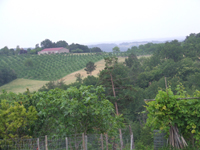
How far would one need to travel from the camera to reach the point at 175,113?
5488 mm

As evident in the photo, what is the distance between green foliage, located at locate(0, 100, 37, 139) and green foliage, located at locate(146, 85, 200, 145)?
4073mm

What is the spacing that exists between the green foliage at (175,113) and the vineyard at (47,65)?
157 ft

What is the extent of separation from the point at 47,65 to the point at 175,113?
59.1 metres

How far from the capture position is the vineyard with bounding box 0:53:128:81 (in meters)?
56.5

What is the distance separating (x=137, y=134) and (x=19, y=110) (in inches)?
724

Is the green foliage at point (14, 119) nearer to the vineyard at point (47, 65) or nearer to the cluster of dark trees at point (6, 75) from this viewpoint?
the vineyard at point (47, 65)

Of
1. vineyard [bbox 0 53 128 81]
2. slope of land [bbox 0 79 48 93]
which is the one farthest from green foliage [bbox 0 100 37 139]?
vineyard [bbox 0 53 128 81]

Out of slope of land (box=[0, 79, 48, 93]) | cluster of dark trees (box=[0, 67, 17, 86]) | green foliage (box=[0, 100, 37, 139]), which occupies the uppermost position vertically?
green foliage (box=[0, 100, 37, 139])

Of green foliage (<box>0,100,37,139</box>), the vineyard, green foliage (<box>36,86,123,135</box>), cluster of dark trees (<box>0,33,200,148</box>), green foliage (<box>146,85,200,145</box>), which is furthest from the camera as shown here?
the vineyard

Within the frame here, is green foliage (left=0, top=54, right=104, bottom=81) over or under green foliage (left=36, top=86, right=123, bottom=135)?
under

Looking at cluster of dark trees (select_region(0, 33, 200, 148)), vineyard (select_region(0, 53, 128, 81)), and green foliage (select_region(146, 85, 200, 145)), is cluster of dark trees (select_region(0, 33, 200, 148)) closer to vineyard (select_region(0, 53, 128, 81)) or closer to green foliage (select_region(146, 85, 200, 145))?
green foliage (select_region(146, 85, 200, 145))

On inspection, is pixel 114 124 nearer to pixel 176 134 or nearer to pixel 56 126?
pixel 56 126

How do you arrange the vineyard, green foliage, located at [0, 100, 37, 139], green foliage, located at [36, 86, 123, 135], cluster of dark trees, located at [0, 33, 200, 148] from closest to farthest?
green foliage, located at [36, 86, 123, 135] → green foliage, located at [0, 100, 37, 139] → cluster of dark trees, located at [0, 33, 200, 148] → the vineyard

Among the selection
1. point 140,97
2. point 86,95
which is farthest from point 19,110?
point 140,97
